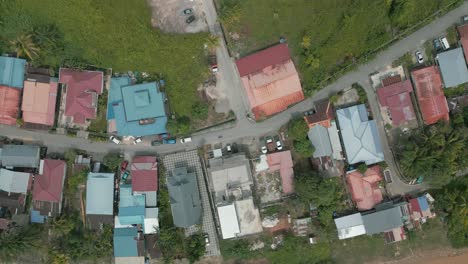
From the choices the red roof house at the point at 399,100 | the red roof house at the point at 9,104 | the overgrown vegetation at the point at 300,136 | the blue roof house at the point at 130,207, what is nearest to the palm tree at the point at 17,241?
the blue roof house at the point at 130,207

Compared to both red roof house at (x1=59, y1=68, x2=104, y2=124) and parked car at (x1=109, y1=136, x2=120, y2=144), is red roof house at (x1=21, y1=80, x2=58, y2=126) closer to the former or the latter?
red roof house at (x1=59, y1=68, x2=104, y2=124)

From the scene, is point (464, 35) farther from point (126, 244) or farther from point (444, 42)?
point (126, 244)

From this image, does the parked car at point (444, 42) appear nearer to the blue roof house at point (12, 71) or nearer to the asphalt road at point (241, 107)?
the asphalt road at point (241, 107)

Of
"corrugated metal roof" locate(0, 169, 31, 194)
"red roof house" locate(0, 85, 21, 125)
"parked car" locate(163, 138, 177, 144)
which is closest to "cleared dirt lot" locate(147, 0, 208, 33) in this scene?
"parked car" locate(163, 138, 177, 144)

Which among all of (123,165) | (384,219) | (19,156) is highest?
(19,156)

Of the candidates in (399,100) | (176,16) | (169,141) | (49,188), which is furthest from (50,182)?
(399,100)

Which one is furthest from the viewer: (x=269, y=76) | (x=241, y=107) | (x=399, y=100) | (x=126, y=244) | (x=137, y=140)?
(x=137, y=140)

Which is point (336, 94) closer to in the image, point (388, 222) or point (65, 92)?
point (388, 222)
